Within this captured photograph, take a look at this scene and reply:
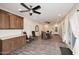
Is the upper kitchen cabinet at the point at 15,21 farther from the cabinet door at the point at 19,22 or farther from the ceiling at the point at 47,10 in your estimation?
the ceiling at the point at 47,10

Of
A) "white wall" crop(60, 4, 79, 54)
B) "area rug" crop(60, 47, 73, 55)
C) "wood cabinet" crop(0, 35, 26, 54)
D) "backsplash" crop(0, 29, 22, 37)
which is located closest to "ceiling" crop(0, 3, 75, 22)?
"white wall" crop(60, 4, 79, 54)

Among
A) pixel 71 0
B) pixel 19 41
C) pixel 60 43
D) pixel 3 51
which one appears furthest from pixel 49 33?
pixel 3 51

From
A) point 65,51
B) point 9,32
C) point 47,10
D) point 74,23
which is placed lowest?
point 65,51

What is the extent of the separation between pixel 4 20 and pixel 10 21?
0.13 meters

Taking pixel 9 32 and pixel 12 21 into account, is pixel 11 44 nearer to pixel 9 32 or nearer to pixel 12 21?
pixel 9 32

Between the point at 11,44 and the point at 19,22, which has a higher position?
the point at 19,22

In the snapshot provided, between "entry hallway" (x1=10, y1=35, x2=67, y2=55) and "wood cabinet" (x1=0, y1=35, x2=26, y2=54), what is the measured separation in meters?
0.10

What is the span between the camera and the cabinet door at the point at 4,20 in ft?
7.63

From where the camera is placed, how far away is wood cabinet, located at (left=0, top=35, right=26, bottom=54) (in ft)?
7.55

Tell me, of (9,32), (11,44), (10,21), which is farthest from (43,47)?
(10,21)

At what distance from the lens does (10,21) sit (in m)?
2.44

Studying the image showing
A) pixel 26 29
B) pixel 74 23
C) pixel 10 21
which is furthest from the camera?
pixel 26 29

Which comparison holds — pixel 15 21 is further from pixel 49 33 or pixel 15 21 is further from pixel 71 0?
pixel 71 0

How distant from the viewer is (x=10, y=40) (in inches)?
94.1
